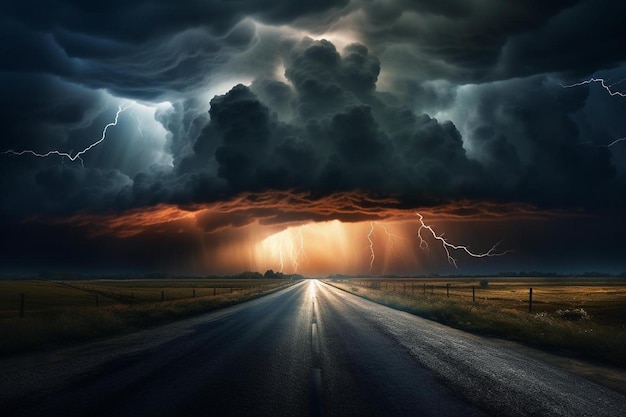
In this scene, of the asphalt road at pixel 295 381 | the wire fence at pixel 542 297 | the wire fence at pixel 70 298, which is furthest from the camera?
the wire fence at pixel 542 297

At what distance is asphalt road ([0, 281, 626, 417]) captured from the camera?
651cm

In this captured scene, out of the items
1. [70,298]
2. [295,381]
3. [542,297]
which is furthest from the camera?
[70,298]

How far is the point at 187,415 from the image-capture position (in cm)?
→ 609

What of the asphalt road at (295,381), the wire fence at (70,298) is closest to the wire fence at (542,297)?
the asphalt road at (295,381)

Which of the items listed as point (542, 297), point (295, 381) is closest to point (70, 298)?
point (295, 381)

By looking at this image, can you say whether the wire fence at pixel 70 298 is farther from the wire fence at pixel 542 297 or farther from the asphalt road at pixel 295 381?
the wire fence at pixel 542 297

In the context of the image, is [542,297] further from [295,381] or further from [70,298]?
[70,298]

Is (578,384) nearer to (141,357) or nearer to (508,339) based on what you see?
(508,339)

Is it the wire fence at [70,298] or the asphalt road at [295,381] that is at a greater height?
the asphalt road at [295,381]

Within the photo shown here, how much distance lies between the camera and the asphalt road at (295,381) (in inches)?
256

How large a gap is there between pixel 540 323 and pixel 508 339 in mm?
3339

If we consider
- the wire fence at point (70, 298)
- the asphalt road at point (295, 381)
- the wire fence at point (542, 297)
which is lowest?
the wire fence at point (542, 297)

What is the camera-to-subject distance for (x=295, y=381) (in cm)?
831

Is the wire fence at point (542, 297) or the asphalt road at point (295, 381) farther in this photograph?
the wire fence at point (542, 297)
